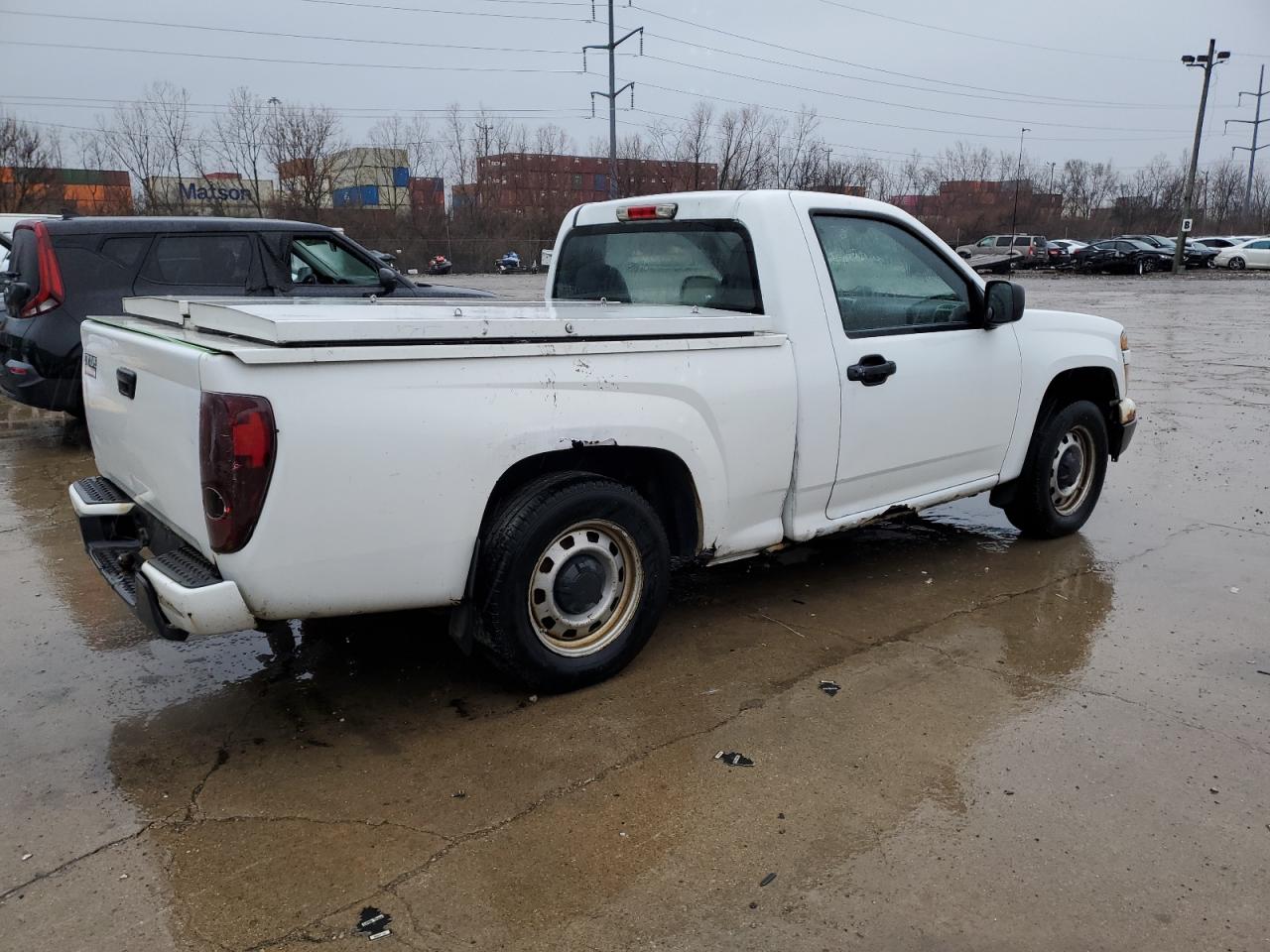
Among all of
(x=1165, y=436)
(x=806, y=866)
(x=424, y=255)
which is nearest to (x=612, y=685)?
(x=806, y=866)

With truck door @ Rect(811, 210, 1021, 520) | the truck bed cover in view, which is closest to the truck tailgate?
the truck bed cover

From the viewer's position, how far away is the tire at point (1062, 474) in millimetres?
5402

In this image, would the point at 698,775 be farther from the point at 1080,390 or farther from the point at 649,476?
the point at 1080,390

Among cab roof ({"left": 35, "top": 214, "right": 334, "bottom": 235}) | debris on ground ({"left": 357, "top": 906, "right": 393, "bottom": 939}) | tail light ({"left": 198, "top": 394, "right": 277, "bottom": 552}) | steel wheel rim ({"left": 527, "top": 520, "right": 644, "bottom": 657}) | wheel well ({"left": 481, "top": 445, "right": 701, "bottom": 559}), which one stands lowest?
debris on ground ({"left": 357, "top": 906, "right": 393, "bottom": 939})

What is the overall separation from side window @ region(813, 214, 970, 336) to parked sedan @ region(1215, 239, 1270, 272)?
44554 mm

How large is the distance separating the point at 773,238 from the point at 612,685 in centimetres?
197

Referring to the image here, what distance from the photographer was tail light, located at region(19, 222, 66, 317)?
7.55 m

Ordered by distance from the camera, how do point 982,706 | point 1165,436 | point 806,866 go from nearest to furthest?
point 806,866
point 982,706
point 1165,436

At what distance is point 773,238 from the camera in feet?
13.7

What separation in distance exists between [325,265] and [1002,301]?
5.98 metres

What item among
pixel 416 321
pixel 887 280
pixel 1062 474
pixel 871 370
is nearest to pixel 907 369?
pixel 871 370

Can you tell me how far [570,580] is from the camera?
3.63 metres

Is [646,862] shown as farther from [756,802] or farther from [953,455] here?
[953,455]

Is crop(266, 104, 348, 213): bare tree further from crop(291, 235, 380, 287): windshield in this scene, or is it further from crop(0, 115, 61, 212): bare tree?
crop(291, 235, 380, 287): windshield
